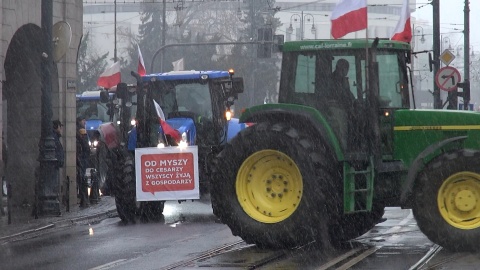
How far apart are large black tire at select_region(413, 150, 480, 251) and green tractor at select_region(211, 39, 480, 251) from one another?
12 millimetres

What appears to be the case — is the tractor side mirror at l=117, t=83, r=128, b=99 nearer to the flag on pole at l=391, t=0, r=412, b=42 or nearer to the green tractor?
the flag on pole at l=391, t=0, r=412, b=42

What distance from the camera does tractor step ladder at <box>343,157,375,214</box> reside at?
1363 centimetres

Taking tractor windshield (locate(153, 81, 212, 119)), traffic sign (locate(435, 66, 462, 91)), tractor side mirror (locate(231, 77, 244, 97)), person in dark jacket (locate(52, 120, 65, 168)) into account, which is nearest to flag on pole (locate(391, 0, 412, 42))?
tractor side mirror (locate(231, 77, 244, 97))

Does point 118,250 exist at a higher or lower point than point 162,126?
lower

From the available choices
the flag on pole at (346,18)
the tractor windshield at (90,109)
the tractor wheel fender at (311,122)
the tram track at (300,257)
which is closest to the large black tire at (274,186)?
the tractor wheel fender at (311,122)

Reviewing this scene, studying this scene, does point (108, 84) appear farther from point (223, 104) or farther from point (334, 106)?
point (334, 106)

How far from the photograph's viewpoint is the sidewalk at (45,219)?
699 inches

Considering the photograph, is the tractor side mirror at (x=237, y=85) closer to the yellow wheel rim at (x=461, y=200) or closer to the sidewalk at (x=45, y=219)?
the sidewalk at (x=45, y=219)

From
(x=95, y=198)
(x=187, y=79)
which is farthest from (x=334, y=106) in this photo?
(x=95, y=198)

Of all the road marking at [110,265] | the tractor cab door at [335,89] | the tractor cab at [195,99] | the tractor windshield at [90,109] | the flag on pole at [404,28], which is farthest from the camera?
the tractor windshield at [90,109]

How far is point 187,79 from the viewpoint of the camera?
21.7 meters

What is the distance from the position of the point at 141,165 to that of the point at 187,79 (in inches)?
133

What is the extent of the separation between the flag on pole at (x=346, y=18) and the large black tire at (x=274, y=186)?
1944mm

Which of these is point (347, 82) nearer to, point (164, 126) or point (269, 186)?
point (269, 186)
